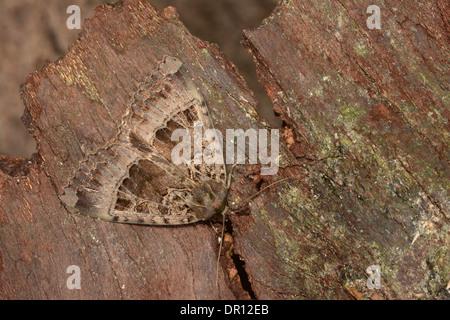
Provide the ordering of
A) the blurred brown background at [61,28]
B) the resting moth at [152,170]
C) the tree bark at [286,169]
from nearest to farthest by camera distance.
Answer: the tree bark at [286,169]
the resting moth at [152,170]
the blurred brown background at [61,28]

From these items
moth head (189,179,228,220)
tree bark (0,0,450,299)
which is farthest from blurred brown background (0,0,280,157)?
moth head (189,179,228,220)

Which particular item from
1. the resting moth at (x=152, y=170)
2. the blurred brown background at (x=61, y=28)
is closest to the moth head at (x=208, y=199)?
the resting moth at (x=152, y=170)

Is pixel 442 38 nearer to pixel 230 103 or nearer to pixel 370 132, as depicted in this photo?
pixel 370 132

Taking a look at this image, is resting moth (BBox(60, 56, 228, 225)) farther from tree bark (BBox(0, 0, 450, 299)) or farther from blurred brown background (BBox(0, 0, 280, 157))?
blurred brown background (BBox(0, 0, 280, 157))

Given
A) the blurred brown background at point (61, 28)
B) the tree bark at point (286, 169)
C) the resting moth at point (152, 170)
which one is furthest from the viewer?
the blurred brown background at point (61, 28)

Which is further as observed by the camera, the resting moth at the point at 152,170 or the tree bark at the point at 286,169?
the resting moth at the point at 152,170

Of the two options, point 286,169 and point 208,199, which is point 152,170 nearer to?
point 208,199

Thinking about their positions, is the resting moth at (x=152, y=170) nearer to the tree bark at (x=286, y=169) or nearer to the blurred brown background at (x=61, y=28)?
the tree bark at (x=286, y=169)

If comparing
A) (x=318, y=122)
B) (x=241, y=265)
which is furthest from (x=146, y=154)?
(x=318, y=122)
